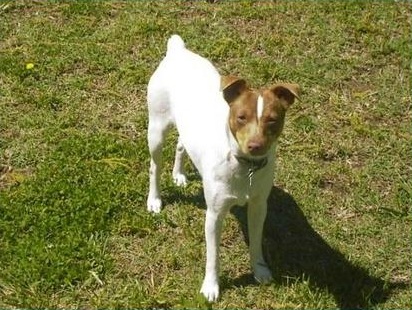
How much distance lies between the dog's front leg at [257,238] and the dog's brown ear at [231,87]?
2.53 ft

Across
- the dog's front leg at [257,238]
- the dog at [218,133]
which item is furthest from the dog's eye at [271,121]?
the dog's front leg at [257,238]

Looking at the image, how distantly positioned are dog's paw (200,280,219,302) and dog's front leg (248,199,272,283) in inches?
12.6

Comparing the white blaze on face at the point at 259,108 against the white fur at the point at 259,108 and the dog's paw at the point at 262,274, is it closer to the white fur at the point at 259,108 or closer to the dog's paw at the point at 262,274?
the white fur at the point at 259,108

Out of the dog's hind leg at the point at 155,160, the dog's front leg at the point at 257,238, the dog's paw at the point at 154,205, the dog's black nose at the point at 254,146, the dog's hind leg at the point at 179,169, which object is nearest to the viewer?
the dog's black nose at the point at 254,146

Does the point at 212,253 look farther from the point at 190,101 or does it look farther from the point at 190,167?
the point at 190,167

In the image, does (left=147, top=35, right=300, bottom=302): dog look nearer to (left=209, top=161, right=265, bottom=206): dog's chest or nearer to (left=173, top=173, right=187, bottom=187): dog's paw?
(left=209, top=161, right=265, bottom=206): dog's chest

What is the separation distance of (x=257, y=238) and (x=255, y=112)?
44.7 inches

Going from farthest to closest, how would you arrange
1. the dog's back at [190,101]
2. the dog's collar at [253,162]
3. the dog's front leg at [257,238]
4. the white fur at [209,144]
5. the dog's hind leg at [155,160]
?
the dog's hind leg at [155,160] < the dog's front leg at [257,238] < the dog's back at [190,101] < the white fur at [209,144] < the dog's collar at [253,162]

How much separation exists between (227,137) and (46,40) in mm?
3756

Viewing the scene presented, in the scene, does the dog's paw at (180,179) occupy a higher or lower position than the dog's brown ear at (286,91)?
lower

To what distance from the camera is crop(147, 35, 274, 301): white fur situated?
420 cm

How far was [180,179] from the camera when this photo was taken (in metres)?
5.63

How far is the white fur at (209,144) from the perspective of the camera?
4203 millimetres

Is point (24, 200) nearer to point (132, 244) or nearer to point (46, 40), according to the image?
point (132, 244)
